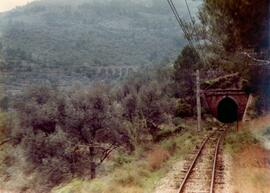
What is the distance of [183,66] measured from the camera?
53625 mm

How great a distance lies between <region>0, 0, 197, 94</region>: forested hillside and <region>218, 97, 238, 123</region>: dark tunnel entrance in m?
30.6

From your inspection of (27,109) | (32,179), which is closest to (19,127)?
(27,109)

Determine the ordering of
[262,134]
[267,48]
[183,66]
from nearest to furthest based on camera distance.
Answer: [267,48]
[262,134]
[183,66]

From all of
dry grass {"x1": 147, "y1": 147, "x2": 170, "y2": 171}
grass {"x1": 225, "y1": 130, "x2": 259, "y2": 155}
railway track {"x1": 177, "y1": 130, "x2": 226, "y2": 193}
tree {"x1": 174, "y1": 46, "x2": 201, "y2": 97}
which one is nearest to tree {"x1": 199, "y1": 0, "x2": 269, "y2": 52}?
railway track {"x1": 177, "y1": 130, "x2": 226, "y2": 193}

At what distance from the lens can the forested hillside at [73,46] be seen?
90.2 m

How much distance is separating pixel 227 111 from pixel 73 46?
8209 centimetres

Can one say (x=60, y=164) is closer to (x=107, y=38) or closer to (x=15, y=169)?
(x=15, y=169)

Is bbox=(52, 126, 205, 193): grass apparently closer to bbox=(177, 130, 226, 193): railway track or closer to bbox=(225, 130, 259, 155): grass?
bbox=(177, 130, 226, 193): railway track

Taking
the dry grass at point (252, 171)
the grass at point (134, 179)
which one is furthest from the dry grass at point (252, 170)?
the grass at point (134, 179)

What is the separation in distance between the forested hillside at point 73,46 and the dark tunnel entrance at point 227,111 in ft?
100

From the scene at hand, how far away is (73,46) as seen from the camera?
5187 inches

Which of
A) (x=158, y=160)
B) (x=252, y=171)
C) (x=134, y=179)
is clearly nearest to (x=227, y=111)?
(x=158, y=160)

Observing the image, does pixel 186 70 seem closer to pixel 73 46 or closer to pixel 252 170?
pixel 252 170

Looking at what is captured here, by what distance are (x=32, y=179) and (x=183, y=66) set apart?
28.6m
